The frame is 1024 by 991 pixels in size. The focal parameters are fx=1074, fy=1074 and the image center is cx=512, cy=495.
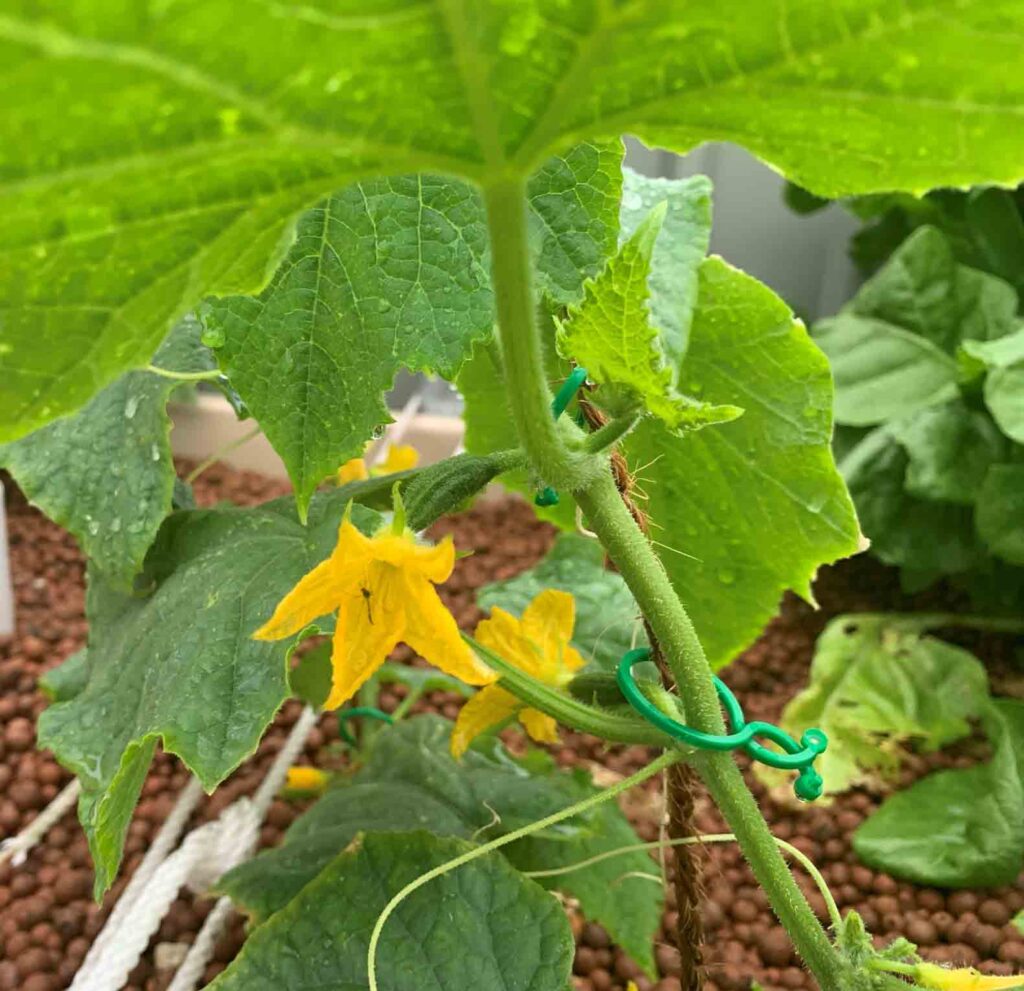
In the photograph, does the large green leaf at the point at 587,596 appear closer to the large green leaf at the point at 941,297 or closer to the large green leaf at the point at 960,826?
the large green leaf at the point at 960,826

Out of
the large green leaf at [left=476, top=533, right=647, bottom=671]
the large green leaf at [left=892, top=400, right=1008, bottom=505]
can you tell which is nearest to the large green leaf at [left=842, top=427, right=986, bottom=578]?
the large green leaf at [left=892, top=400, right=1008, bottom=505]

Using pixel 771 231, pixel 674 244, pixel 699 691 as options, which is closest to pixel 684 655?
pixel 699 691

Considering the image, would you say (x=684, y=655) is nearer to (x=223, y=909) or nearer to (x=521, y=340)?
(x=521, y=340)

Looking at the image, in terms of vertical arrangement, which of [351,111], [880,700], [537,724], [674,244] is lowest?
[880,700]

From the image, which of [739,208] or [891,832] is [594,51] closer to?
[891,832]

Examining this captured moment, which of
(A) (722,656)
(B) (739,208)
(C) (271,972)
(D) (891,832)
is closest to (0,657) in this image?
(C) (271,972)

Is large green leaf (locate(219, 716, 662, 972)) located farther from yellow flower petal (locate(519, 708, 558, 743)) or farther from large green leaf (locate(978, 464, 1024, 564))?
large green leaf (locate(978, 464, 1024, 564))

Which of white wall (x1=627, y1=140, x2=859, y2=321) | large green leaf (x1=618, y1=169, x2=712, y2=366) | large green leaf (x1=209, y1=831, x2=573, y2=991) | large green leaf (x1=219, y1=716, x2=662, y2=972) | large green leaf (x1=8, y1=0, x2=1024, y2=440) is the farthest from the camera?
white wall (x1=627, y1=140, x2=859, y2=321)
